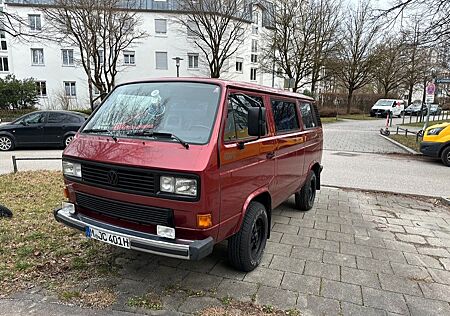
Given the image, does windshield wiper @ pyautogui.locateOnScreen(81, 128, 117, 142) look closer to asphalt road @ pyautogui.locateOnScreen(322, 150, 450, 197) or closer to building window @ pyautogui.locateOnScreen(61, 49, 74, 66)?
asphalt road @ pyautogui.locateOnScreen(322, 150, 450, 197)

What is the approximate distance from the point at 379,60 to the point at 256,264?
115 ft

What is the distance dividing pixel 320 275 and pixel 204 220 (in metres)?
1.70

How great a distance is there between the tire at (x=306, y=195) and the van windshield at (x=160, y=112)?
9.80ft

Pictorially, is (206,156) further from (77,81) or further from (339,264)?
(77,81)

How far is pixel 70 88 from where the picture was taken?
37906 millimetres

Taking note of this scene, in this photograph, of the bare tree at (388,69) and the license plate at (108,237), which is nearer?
the license plate at (108,237)

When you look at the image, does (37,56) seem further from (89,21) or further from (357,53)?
(357,53)

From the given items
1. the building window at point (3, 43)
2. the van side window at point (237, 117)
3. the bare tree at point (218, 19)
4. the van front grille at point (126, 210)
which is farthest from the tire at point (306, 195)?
the building window at point (3, 43)

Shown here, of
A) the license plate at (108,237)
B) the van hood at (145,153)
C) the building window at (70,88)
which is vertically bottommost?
the license plate at (108,237)

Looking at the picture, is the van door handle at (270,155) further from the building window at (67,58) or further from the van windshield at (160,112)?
the building window at (67,58)

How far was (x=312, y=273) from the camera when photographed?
367cm

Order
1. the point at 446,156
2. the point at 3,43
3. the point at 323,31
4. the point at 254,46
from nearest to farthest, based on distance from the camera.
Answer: the point at 446,156 → the point at 323,31 → the point at 3,43 → the point at 254,46

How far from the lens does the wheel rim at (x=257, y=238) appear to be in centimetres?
372

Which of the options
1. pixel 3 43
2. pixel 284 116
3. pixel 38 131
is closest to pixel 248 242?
pixel 284 116
